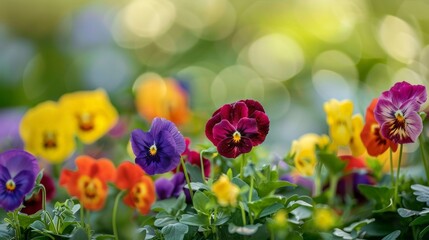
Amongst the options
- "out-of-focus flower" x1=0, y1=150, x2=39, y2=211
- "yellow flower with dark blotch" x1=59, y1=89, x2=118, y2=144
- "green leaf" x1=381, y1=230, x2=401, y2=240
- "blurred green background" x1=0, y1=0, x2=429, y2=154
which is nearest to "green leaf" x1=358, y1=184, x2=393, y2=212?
"green leaf" x1=381, y1=230, x2=401, y2=240

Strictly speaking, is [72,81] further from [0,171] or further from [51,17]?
[0,171]

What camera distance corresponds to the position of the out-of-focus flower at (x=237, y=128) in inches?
28.0

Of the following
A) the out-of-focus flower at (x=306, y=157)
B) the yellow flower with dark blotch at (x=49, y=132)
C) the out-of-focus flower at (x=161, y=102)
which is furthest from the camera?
the out-of-focus flower at (x=161, y=102)

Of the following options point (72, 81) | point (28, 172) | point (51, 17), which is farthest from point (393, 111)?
point (51, 17)

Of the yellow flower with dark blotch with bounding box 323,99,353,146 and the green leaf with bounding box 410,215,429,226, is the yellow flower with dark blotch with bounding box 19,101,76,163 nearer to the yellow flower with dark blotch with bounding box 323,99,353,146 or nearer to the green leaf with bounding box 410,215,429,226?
the yellow flower with dark blotch with bounding box 323,99,353,146

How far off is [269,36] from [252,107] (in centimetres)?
199

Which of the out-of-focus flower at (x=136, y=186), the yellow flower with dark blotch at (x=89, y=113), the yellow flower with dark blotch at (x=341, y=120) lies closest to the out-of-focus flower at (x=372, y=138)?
the yellow flower with dark blotch at (x=341, y=120)

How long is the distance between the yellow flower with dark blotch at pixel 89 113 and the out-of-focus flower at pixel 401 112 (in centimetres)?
59

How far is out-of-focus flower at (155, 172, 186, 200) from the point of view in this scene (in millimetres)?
843

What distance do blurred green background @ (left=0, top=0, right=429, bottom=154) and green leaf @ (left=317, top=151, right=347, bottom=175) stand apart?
975mm

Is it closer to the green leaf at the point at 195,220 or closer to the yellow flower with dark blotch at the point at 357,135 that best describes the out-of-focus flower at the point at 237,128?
the green leaf at the point at 195,220

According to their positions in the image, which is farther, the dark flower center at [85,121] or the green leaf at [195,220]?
the dark flower center at [85,121]

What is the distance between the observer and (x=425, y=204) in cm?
79

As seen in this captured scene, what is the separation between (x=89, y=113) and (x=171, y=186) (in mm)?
390
